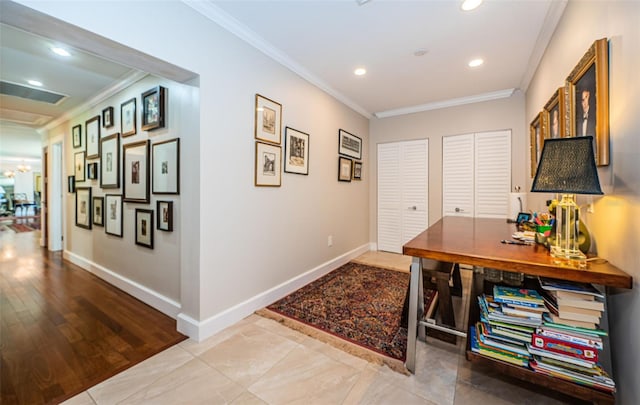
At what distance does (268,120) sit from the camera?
7.72 feet

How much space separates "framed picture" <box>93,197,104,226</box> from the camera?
307 centimetres

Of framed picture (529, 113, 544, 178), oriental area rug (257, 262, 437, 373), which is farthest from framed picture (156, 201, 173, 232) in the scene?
framed picture (529, 113, 544, 178)

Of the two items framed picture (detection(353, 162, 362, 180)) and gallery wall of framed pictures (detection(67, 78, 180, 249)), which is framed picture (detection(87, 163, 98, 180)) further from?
framed picture (detection(353, 162, 362, 180))

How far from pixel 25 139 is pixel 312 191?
25.5 ft

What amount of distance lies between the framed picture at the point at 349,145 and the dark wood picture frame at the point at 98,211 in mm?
3114

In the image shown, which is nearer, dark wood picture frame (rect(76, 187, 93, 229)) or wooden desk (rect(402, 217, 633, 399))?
wooden desk (rect(402, 217, 633, 399))

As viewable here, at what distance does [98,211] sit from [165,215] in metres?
1.70

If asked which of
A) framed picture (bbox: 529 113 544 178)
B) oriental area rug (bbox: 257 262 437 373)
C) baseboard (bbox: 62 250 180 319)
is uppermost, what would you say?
framed picture (bbox: 529 113 544 178)

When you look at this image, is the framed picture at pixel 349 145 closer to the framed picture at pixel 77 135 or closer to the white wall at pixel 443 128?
the white wall at pixel 443 128

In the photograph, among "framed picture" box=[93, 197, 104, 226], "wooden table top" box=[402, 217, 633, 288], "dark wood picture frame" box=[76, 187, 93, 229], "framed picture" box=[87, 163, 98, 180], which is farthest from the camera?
"dark wood picture frame" box=[76, 187, 93, 229]

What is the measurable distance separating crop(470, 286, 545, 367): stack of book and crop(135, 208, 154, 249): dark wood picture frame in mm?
2674

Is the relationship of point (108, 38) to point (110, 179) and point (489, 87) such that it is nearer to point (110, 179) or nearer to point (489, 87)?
point (110, 179)

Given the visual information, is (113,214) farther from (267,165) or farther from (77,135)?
(267,165)

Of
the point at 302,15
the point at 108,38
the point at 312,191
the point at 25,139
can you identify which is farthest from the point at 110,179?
the point at 25,139
